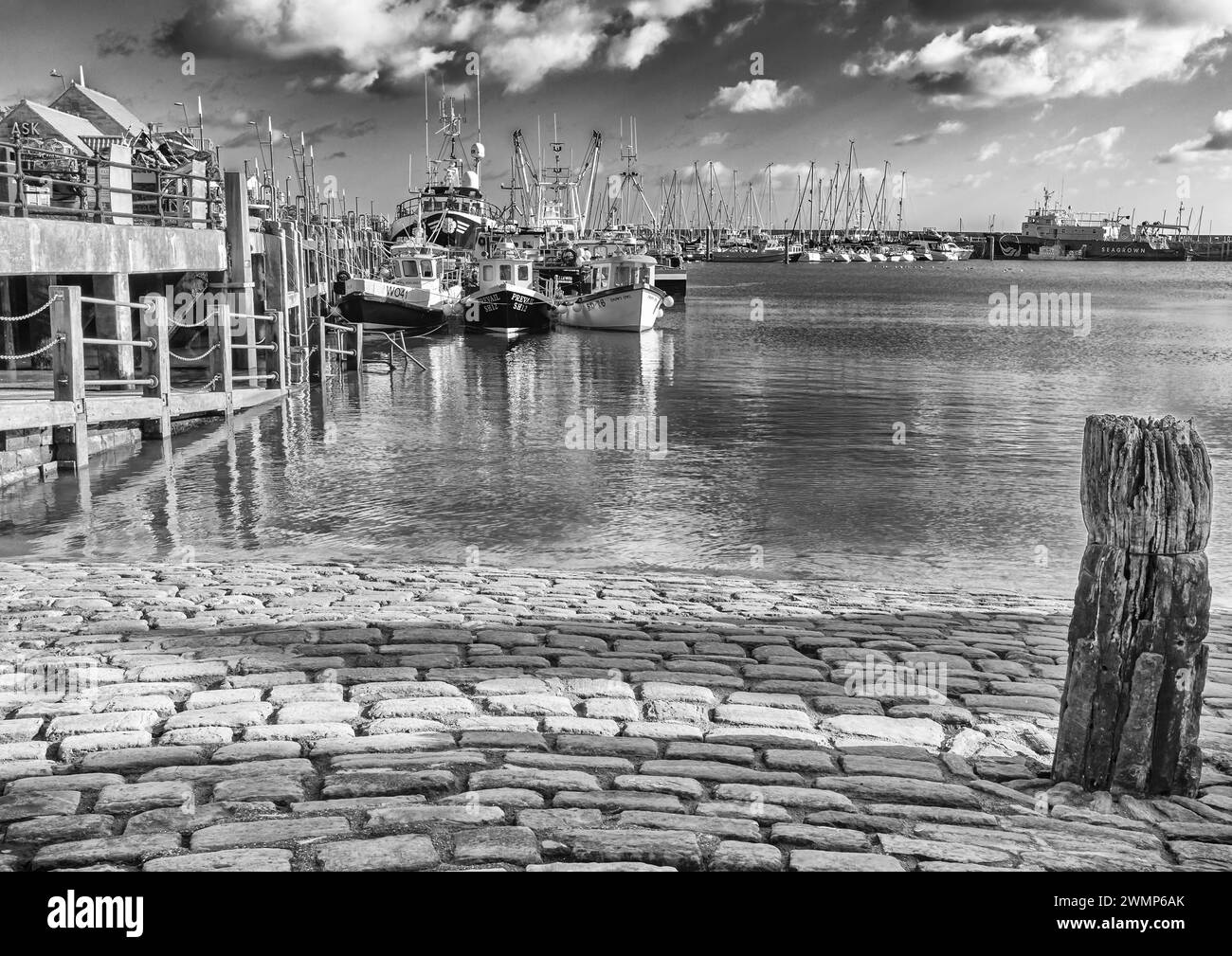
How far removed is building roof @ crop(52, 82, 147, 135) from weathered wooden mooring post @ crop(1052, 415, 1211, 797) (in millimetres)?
34843

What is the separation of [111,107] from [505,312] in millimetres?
18654

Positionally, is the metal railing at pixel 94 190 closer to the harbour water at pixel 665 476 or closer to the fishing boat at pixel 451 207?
the harbour water at pixel 665 476

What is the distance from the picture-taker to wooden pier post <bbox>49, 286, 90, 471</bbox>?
14164mm

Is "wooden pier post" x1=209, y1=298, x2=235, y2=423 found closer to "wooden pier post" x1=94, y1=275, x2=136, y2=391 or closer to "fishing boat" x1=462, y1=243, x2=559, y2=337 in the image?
"wooden pier post" x1=94, y1=275, x2=136, y2=391

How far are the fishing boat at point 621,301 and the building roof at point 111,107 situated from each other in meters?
20.2

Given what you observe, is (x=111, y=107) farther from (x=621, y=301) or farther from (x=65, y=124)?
(x=621, y=301)

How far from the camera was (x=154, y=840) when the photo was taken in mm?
3783

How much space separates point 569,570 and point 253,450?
9874 millimetres

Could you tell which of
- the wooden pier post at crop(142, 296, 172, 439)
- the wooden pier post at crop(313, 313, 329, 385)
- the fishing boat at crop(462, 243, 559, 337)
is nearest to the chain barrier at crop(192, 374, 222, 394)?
the wooden pier post at crop(142, 296, 172, 439)

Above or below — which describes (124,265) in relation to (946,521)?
above

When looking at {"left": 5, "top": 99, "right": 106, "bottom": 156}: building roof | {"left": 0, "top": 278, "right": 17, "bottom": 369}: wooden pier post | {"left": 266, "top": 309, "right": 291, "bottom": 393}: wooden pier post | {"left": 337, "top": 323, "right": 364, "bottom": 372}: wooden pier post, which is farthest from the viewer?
{"left": 337, "top": 323, "right": 364, "bottom": 372}: wooden pier post

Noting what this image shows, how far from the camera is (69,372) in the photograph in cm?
1450
